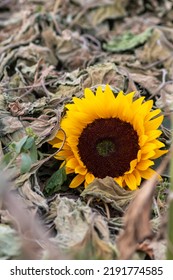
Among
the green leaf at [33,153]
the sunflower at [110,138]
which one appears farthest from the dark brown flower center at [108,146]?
the green leaf at [33,153]

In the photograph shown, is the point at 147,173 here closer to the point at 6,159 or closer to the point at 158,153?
the point at 158,153

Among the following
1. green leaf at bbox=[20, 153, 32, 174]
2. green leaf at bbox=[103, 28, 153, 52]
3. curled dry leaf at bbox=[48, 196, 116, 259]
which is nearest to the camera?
curled dry leaf at bbox=[48, 196, 116, 259]

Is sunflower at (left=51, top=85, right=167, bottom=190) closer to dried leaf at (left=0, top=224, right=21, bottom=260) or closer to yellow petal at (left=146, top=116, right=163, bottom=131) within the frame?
yellow petal at (left=146, top=116, right=163, bottom=131)

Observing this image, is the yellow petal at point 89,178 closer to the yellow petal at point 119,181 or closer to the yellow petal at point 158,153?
the yellow petal at point 119,181

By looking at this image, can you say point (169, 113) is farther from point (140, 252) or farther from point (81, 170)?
point (140, 252)

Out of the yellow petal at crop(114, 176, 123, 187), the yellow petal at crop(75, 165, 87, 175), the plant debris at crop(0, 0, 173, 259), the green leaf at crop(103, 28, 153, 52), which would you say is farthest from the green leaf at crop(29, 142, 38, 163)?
the green leaf at crop(103, 28, 153, 52)

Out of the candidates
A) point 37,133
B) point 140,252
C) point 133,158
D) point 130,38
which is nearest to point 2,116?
point 37,133
